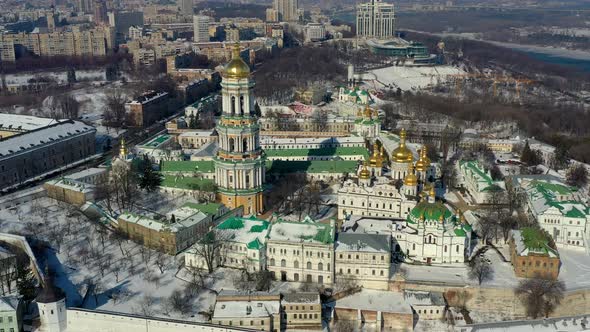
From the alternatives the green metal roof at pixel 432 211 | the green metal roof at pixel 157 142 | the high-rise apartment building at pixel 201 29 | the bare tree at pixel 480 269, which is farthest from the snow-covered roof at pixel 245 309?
the high-rise apartment building at pixel 201 29

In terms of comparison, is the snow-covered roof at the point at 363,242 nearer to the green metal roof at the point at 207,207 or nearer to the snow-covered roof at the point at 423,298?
the snow-covered roof at the point at 423,298

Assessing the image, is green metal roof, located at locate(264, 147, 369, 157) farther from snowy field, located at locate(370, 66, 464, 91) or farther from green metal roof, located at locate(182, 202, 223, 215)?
snowy field, located at locate(370, 66, 464, 91)

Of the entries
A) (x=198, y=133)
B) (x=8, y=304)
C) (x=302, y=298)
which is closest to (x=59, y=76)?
(x=198, y=133)

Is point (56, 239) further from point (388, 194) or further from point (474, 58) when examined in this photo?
point (474, 58)

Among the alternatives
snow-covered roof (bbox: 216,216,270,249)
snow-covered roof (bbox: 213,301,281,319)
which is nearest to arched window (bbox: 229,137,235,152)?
snow-covered roof (bbox: 216,216,270,249)

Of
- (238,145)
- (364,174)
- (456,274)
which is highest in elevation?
(238,145)

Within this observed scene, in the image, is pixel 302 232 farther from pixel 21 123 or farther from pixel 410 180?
pixel 21 123
